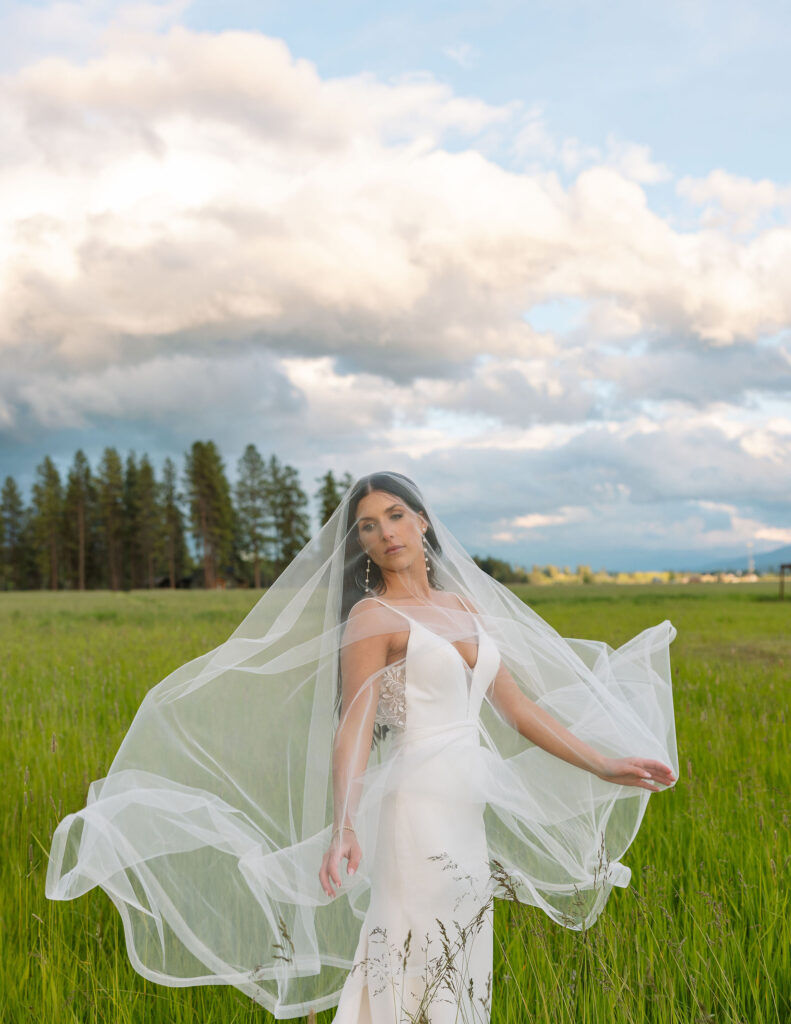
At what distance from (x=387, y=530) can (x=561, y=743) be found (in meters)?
1.26

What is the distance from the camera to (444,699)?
326 cm

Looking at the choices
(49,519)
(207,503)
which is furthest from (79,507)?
(207,503)

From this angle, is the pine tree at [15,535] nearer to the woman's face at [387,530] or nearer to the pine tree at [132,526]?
the pine tree at [132,526]

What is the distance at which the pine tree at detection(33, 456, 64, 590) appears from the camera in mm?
98625

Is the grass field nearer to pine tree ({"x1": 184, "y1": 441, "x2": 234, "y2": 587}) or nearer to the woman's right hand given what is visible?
the woman's right hand

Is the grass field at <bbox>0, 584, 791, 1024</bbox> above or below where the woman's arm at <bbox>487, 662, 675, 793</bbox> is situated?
below

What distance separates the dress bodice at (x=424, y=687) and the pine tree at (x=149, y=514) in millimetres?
96663

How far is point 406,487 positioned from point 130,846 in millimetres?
2040

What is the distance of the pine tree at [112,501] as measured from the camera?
99.0 m

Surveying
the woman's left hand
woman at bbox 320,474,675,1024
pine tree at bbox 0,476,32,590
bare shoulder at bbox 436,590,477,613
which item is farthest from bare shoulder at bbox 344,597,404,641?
pine tree at bbox 0,476,32,590

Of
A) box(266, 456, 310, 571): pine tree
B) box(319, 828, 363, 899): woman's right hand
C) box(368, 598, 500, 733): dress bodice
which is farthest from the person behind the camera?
box(266, 456, 310, 571): pine tree

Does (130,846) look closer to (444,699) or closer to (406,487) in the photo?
(444,699)

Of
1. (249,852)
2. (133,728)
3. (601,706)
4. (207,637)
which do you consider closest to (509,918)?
(601,706)

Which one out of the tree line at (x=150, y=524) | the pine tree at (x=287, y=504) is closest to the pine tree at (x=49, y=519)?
the tree line at (x=150, y=524)
